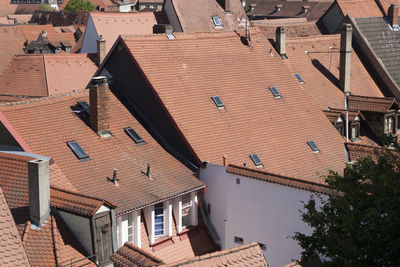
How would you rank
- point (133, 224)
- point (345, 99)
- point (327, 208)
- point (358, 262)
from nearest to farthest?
point (358, 262), point (327, 208), point (133, 224), point (345, 99)

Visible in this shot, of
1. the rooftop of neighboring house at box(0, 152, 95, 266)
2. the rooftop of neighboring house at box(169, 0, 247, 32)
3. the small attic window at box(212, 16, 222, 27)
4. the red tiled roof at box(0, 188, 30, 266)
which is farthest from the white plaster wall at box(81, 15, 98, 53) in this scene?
the red tiled roof at box(0, 188, 30, 266)

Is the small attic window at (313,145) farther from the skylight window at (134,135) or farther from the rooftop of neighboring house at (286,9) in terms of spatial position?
the rooftop of neighboring house at (286,9)

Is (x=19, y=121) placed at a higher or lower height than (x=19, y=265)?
higher

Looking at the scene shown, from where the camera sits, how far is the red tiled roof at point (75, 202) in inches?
894

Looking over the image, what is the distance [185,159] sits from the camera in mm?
29906

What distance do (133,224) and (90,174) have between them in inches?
96.3

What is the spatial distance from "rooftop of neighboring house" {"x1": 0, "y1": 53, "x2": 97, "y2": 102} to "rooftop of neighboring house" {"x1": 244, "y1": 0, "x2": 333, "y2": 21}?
2133 inches

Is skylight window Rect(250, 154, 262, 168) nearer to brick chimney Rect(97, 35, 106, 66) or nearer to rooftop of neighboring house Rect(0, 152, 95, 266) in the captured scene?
rooftop of neighboring house Rect(0, 152, 95, 266)

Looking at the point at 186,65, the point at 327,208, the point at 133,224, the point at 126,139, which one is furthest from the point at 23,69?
the point at 327,208

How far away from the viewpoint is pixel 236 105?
110 ft

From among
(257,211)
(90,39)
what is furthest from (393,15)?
(257,211)

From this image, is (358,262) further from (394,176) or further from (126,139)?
(126,139)

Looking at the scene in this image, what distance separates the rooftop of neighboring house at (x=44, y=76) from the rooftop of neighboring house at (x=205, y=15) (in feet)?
25.3

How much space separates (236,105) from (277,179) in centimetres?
731
